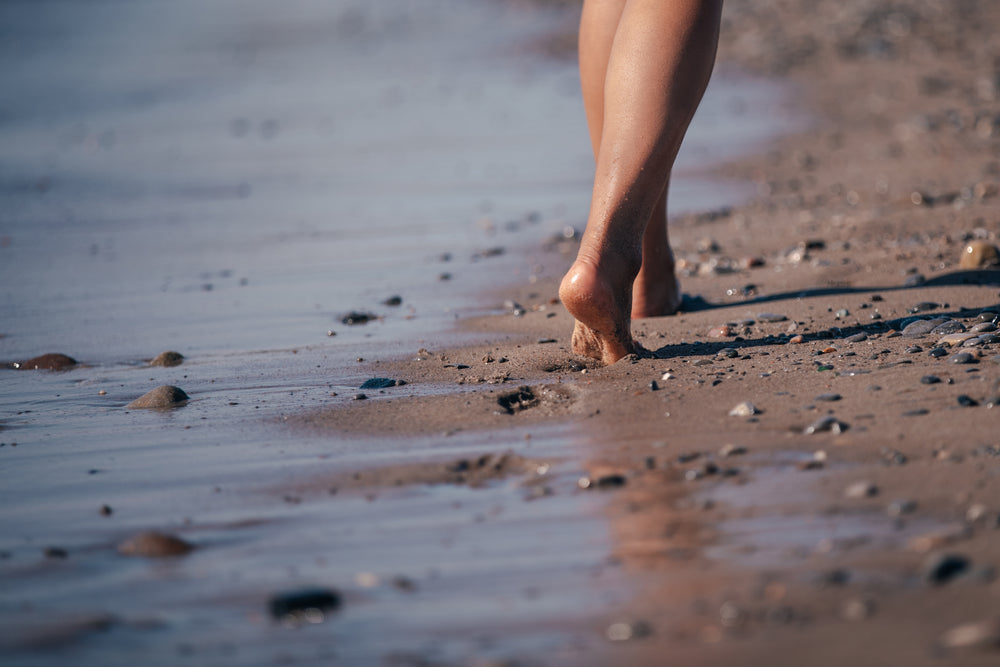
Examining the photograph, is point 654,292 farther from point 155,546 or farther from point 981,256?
point 155,546

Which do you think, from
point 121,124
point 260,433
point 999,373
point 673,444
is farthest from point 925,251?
point 121,124

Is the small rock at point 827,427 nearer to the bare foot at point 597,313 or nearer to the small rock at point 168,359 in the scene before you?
the bare foot at point 597,313

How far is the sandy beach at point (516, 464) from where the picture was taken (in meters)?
1.43

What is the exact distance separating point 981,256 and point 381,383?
183 centimetres

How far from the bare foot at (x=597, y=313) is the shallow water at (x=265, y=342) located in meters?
0.37

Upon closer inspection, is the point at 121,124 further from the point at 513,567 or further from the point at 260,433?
the point at 513,567

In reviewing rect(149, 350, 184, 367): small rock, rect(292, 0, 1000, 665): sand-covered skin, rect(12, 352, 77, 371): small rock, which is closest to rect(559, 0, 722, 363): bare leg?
rect(292, 0, 1000, 665): sand-covered skin

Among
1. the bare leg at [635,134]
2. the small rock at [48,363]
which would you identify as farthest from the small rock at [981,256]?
the small rock at [48,363]

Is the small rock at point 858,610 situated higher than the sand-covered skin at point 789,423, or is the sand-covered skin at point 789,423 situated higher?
the sand-covered skin at point 789,423

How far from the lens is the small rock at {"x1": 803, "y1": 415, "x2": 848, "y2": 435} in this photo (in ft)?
6.58

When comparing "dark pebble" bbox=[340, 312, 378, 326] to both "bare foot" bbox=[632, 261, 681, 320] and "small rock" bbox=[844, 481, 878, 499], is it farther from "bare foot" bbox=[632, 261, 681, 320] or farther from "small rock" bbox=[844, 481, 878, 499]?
"small rock" bbox=[844, 481, 878, 499]

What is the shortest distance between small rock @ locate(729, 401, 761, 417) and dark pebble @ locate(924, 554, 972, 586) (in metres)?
0.68

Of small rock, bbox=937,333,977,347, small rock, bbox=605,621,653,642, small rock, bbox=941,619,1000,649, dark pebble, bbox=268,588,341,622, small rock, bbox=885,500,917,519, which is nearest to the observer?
small rock, bbox=941,619,1000,649

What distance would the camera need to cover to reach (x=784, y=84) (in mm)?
9383
